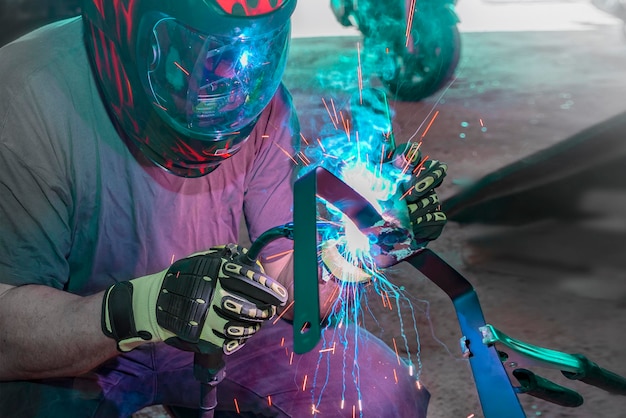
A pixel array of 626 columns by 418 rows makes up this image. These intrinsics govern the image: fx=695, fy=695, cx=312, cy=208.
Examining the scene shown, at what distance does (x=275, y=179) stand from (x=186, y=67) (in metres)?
0.47

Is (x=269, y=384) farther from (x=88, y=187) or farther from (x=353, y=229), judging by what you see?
(x=88, y=187)

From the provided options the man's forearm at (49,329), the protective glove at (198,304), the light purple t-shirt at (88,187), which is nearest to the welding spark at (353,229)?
the light purple t-shirt at (88,187)

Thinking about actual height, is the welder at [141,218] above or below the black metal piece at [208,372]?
above

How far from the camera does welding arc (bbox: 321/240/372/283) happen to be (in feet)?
5.47

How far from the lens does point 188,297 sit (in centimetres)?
131

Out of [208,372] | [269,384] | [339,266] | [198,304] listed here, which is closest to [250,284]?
[198,304]

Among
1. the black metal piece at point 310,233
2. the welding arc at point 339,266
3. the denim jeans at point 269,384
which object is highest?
the black metal piece at point 310,233

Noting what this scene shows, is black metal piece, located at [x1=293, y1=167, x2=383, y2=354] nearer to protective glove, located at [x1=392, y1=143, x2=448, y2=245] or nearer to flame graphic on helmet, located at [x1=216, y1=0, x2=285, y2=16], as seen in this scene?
protective glove, located at [x1=392, y1=143, x2=448, y2=245]

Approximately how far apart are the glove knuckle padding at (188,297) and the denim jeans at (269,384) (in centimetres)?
41

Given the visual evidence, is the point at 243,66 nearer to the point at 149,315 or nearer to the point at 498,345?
the point at 149,315

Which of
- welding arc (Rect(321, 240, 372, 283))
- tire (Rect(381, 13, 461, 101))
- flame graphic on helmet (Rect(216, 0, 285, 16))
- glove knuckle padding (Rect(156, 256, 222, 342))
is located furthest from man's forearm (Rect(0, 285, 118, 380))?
tire (Rect(381, 13, 461, 101))

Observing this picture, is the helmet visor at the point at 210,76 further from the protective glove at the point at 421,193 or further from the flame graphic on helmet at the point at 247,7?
the protective glove at the point at 421,193

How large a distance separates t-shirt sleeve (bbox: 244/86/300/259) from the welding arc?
179 millimetres

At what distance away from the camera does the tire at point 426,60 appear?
5.81m
